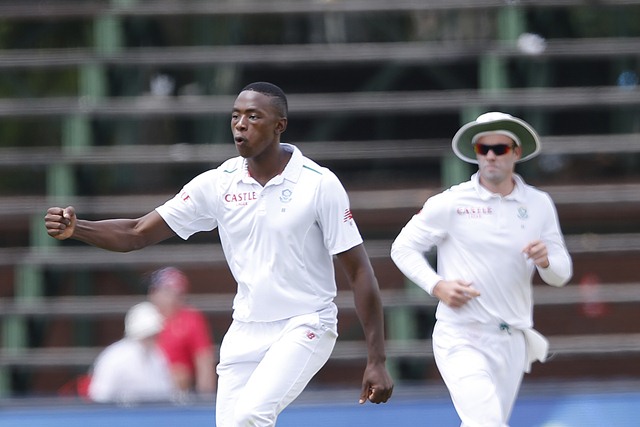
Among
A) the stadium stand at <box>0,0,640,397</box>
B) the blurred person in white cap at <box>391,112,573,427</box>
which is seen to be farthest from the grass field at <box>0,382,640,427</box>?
the stadium stand at <box>0,0,640,397</box>

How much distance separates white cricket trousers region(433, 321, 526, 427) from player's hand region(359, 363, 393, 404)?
2.74 ft

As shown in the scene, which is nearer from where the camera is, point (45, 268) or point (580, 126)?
point (45, 268)

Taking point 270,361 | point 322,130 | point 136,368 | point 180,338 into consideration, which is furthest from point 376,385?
point 322,130

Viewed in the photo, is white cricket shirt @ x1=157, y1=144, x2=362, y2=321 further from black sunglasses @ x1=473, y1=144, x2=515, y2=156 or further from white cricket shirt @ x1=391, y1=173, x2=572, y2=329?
black sunglasses @ x1=473, y1=144, x2=515, y2=156

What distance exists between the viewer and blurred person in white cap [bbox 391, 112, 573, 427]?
6.77 m

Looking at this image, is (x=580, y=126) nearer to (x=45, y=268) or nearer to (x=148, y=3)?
(x=148, y=3)

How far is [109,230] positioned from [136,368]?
141 inches

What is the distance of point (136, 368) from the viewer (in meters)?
9.53

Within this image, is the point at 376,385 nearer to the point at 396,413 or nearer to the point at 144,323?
the point at 396,413

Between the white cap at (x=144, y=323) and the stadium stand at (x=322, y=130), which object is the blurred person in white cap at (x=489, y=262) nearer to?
the white cap at (x=144, y=323)

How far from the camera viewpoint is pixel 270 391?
5742 mm

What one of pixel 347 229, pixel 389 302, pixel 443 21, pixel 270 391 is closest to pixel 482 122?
pixel 347 229

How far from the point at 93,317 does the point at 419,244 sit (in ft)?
16.4

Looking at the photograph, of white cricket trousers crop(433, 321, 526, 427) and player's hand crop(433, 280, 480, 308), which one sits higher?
player's hand crop(433, 280, 480, 308)
